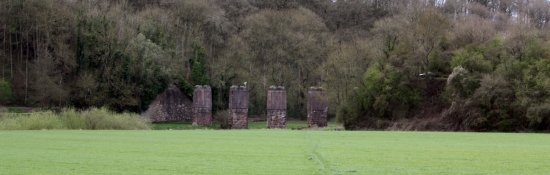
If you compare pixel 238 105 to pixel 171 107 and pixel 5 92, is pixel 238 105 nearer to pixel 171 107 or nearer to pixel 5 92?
pixel 171 107

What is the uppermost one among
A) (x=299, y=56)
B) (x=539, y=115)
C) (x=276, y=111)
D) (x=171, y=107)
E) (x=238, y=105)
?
(x=299, y=56)

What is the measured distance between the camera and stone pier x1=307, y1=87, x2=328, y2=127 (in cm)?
6069

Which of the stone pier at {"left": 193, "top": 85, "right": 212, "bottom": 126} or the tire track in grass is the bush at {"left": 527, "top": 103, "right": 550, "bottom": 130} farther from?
the stone pier at {"left": 193, "top": 85, "right": 212, "bottom": 126}

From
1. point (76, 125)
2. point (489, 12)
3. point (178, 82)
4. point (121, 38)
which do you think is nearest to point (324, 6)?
point (489, 12)

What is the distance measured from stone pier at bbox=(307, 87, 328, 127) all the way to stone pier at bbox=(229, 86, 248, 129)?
543 centimetres

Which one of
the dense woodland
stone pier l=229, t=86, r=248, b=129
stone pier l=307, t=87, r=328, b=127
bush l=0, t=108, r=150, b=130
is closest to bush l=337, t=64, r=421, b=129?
the dense woodland

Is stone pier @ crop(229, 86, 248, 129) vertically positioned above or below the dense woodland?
below

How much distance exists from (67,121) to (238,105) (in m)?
19.8

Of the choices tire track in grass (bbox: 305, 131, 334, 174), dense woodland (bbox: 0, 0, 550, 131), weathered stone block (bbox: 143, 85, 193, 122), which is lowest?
weathered stone block (bbox: 143, 85, 193, 122)

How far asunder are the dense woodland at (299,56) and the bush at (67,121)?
13.5 metres

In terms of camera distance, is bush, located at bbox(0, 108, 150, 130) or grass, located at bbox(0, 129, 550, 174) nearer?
grass, located at bbox(0, 129, 550, 174)

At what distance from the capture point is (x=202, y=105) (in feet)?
212

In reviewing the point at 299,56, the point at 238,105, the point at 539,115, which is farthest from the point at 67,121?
the point at 299,56

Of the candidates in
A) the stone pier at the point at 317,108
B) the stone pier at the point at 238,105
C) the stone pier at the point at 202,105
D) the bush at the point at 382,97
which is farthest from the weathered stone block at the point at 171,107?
the bush at the point at 382,97
